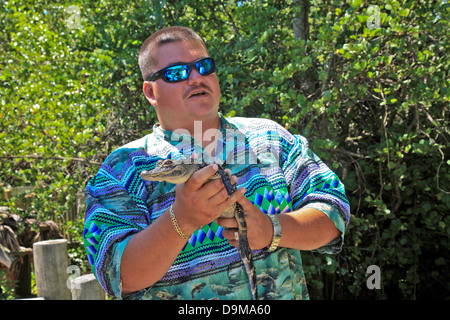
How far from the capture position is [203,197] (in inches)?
55.4

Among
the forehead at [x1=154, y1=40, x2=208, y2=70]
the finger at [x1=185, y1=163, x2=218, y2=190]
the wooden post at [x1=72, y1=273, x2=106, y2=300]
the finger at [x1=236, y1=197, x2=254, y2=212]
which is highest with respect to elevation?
the forehead at [x1=154, y1=40, x2=208, y2=70]

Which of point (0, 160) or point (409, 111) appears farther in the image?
point (0, 160)

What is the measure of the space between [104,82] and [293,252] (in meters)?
3.13

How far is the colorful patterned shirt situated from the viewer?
1639 millimetres

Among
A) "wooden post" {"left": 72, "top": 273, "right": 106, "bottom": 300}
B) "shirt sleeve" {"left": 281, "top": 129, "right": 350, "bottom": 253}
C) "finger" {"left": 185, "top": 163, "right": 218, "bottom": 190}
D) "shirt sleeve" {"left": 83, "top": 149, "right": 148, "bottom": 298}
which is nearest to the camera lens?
"finger" {"left": 185, "top": 163, "right": 218, "bottom": 190}

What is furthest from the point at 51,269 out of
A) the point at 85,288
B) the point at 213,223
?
the point at 213,223

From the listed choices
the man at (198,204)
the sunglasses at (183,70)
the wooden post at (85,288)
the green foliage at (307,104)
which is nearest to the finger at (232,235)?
the man at (198,204)

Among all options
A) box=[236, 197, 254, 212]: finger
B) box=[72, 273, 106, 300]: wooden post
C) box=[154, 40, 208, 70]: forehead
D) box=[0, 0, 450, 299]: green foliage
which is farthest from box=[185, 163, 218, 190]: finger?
box=[72, 273, 106, 300]: wooden post

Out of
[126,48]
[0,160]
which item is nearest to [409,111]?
[126,48]

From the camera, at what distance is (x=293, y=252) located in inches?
72.5

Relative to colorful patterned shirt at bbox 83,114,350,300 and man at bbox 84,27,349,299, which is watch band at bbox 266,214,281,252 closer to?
man at bbox 84,27,349,299

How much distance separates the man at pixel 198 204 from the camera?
4.99 ft

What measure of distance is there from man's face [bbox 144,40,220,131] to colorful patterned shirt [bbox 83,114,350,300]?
0.07m
